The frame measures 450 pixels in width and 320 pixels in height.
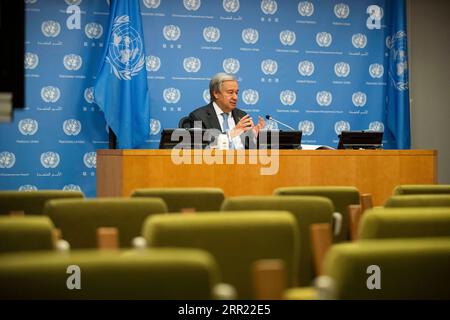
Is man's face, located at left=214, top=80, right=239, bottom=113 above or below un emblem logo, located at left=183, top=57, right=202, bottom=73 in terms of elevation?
below

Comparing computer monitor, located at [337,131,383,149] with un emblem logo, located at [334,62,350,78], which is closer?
computer monitor, located at [337,131,383,149]

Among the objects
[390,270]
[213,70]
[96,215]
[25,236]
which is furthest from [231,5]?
[390,270]

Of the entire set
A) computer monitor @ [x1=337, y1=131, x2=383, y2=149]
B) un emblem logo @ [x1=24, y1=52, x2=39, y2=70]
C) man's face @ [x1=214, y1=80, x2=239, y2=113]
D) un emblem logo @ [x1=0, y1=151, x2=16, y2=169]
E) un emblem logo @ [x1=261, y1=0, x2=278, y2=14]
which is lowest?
un emblem logo @ [x1=0, y1=151, x2=16, y2=169]

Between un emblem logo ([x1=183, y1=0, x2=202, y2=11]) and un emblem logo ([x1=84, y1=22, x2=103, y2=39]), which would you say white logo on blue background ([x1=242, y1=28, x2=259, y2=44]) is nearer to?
un emblem logo ([x1=183, y1=0, x2=202, y2=11])

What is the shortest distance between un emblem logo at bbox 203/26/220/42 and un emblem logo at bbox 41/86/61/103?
2.02m

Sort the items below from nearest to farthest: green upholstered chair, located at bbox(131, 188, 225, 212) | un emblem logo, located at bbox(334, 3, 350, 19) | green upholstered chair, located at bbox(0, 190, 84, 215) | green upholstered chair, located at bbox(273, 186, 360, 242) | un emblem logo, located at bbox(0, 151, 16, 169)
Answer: green upholstered chair, located at bbox(0, 190, 84, 215)
green upholstered chair, located at bbox(131, 188, 225, 212)
green upholstered chair, located at bbox(273, 186, 360, 242)
un emblem logo, located at bbox(0, 151, 16, 169)
un emblem logo, located at bbox(334, 3, 350, 19)

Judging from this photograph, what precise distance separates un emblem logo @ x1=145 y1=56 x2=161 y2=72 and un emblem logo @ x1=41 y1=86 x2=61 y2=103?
1.15m

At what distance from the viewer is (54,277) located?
5.47 feet

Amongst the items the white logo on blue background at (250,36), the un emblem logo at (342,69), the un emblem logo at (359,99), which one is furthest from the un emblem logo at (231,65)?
the un emblem logo at (359,99)

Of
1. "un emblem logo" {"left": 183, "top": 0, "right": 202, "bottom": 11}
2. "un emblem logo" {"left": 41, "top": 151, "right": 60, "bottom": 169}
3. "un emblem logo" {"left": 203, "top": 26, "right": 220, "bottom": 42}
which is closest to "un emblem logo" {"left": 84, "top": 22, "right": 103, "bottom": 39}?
"un emblem logo" {"left": 183, "top": 0, "right": 202, "bottom": 11}

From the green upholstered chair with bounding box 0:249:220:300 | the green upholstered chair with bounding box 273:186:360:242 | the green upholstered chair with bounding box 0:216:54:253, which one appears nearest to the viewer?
the green upholstered chair with bounding box 0:249:220:300

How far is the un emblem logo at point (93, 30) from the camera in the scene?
8.79 metres

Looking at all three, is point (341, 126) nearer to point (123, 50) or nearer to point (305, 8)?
point (305, 8)

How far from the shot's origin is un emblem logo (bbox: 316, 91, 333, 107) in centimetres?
972
